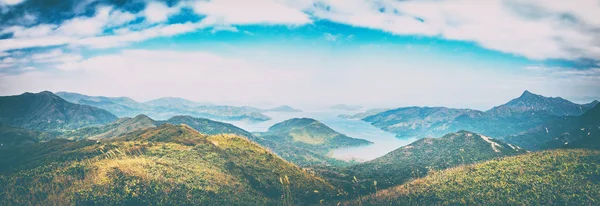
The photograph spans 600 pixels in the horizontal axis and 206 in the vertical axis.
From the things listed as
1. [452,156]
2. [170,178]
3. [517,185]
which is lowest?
[452,156]

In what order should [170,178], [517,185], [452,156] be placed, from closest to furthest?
[170,178], [517,185], [452,156]

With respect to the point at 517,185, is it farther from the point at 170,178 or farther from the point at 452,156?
the point at 452,156

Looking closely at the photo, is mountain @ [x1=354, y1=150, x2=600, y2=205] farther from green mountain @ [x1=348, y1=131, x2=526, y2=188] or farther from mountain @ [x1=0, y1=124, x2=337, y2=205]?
green mountain @ [x1=348, y1=131, x2=526, y2=188]

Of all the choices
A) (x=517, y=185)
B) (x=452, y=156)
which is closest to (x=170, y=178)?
(x=517, y=185)

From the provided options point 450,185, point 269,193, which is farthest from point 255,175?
point 450,185

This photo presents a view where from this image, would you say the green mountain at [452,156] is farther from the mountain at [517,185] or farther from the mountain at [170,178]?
the mountain at [170,178]

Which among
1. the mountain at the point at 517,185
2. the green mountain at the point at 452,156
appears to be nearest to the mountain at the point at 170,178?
the mountain at the point at 517,185
